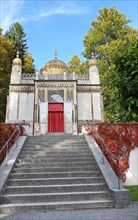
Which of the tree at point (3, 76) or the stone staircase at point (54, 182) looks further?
the tree at point (3, 76)

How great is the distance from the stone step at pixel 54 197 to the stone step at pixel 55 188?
0.28m

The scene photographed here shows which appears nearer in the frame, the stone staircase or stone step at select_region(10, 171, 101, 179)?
the stone staircase

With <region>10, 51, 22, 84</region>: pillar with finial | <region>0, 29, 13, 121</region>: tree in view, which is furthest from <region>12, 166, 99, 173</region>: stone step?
<region>0, 29, 13, 121</region>: tree

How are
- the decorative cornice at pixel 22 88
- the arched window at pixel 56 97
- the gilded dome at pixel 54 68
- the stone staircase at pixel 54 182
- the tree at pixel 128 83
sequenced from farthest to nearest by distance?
the gilded dome at pixel 54 68 → the decorative cornice at pixel 22 88 → the arched window at pixel 56 97 → the tree at pixel 128 83 → the stone staircase at pixel 54 182

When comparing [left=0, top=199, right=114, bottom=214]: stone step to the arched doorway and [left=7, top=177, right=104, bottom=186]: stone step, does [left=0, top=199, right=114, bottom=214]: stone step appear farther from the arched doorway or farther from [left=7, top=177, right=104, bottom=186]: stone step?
the arched doorway

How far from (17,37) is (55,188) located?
3258 cm

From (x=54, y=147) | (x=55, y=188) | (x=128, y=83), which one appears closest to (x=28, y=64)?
(x=54, y=147)

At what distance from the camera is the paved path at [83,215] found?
507cm

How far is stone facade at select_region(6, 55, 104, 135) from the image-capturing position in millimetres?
18500

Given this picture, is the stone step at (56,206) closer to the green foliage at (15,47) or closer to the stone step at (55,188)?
the stone step at (55,188)

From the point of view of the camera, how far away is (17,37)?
34.1 m

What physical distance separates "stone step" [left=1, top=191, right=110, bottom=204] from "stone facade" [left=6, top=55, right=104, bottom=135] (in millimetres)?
11648

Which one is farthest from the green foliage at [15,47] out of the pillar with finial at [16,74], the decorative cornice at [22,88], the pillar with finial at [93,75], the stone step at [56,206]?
the stone step at [56,206]

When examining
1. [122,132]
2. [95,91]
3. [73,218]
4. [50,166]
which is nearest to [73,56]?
[95,91]
